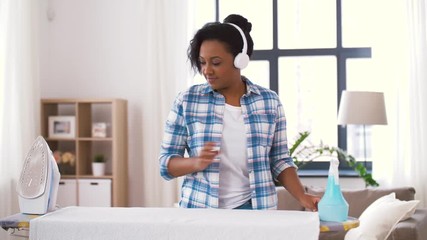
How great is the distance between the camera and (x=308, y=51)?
5.62 metres

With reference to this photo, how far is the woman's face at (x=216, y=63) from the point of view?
2.05 meters

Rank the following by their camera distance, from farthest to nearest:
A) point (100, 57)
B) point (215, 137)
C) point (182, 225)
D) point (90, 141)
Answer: point (100, 57)
point (90, 141)
point (215, 137)
point (182, 225)

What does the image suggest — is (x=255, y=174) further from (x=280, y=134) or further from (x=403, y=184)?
(x=403, y=184)

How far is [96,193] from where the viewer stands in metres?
5.31

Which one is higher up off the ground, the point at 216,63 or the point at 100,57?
the point at 100,57

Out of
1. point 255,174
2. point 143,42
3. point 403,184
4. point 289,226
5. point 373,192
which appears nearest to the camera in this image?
point 289,226

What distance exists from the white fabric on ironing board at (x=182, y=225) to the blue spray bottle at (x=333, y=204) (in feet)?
0.11

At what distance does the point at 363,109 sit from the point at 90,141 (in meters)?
2.16

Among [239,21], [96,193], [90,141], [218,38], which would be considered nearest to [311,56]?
[90,141]

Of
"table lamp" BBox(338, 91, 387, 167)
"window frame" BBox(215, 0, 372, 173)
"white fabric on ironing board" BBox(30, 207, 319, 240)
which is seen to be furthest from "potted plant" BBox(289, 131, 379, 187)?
"white fabric on ironing board" BBox(30, 207, 319, 240)

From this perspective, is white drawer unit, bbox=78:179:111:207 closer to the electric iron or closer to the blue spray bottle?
the electric iron

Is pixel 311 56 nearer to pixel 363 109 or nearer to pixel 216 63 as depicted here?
pixel 363 109

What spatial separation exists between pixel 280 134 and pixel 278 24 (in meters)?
3.67

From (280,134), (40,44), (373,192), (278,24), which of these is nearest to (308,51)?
(278,24)
